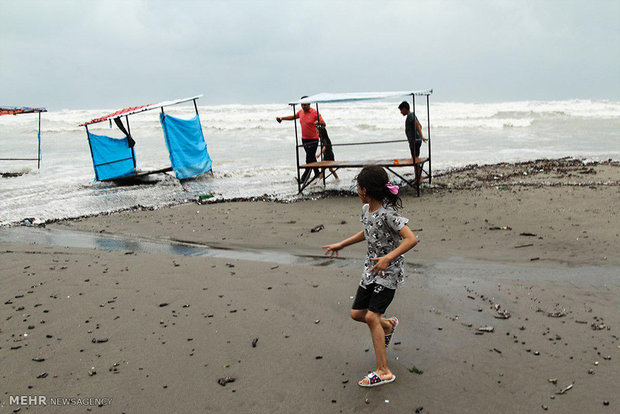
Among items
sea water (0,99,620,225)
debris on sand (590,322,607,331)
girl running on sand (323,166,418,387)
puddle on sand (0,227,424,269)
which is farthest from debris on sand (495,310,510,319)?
sea water (0,99,620,225)

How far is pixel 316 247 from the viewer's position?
650 cm

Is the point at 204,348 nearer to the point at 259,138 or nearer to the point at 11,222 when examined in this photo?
the point at 11,222

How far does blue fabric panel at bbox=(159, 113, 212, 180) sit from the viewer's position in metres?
12.4

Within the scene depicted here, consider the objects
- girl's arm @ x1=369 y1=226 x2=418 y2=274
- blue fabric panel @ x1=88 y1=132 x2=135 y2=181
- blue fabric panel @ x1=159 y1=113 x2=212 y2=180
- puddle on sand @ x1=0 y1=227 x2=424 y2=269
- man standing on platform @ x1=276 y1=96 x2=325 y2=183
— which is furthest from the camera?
blue fabric panel @ x1=88 y1=132 x2=135 y2=181

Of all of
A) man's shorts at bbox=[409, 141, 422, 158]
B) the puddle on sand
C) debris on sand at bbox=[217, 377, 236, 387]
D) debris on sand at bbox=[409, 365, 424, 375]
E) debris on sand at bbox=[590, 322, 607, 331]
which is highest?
man's shorts at bbox=[409, 141, 422, 158]

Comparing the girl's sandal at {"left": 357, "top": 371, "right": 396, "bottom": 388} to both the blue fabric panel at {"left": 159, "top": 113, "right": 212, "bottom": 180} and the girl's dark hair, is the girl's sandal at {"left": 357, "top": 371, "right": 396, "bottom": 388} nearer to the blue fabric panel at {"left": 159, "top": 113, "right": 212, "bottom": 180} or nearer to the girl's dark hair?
the girl's dark hair

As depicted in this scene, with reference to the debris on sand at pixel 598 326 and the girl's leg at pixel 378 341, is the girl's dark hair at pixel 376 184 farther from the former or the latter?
the debris on sand at pixel 598 326

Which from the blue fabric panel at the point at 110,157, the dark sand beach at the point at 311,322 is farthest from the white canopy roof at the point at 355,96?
the blue fabric panel at the point at 110,157

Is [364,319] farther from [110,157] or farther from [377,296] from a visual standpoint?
[110,157]

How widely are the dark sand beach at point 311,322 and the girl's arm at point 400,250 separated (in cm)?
75

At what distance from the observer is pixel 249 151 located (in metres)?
21.1

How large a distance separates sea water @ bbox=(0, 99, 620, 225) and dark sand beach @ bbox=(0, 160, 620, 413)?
4270 millimetres

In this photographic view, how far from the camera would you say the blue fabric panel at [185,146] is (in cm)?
1241

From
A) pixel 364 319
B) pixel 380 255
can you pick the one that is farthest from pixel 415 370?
pixel 380 255
